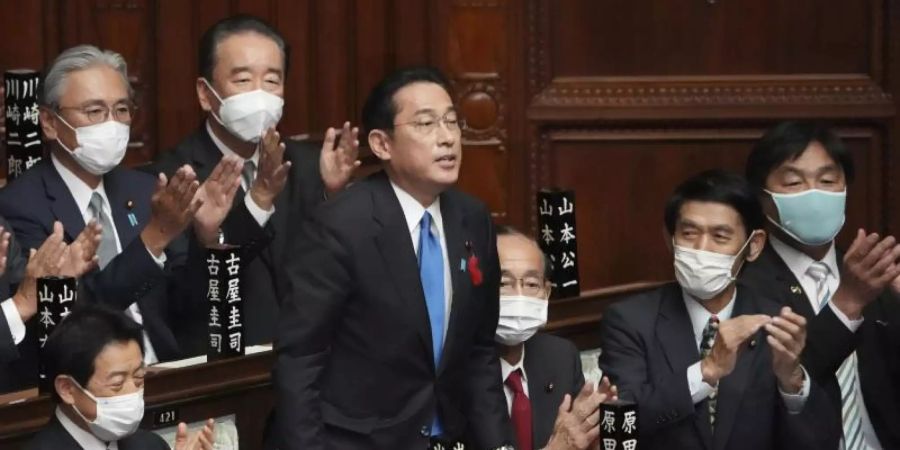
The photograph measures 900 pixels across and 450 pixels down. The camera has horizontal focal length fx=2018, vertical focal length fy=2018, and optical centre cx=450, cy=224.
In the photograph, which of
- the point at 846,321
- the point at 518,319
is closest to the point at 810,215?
the point at 846,321

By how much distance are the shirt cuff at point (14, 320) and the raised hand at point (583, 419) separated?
1.03m

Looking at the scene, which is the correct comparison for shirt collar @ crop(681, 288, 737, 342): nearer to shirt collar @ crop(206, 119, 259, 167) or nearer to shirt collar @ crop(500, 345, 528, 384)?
shirt collar @ crop(500, 345, 528, 384)

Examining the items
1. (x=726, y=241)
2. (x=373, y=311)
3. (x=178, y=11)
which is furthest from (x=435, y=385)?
(x=178, y=11)

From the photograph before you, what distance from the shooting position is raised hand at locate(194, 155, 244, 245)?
4.12m

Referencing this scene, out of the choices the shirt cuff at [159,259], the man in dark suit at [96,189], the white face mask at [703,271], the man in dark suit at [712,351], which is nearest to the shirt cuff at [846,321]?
the man in dark suit at [712,351]

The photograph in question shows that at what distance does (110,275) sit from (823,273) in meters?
1.57

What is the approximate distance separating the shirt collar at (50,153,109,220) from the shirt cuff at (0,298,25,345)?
0.44 m

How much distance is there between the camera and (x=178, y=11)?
18.4ft

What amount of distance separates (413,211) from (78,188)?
2.64ft

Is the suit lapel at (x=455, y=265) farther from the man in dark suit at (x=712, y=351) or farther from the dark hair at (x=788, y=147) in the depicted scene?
the dark hair at (x=788, y=147)

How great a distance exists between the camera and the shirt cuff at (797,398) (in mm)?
4031

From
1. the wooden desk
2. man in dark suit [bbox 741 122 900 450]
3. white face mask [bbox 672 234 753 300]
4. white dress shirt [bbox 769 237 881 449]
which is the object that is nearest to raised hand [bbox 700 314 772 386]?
white face mask [bbox 672 234 753 300]

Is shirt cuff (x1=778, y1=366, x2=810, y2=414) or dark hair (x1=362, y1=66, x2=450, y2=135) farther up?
dark hair (x1=362, y1=66, x2=450, y2=135)

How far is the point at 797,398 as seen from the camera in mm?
4031
